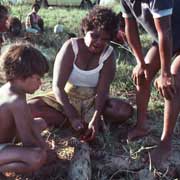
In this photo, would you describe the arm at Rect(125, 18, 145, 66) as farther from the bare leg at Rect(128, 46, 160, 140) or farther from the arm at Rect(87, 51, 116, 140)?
the arm at Rect(87, 51, 116, 140)

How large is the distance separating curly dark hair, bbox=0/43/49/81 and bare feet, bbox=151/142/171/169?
862 millimetres

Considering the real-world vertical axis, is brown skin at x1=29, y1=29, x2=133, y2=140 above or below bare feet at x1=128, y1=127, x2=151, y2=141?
above

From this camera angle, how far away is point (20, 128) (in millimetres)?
2707

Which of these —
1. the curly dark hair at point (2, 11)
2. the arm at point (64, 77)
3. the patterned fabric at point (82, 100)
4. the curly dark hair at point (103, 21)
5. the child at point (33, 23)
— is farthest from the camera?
the child at point (33, 23)

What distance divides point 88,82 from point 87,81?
14 mm

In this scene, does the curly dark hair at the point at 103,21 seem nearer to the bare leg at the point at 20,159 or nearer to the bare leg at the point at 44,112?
the bare leg at the point at 44,112

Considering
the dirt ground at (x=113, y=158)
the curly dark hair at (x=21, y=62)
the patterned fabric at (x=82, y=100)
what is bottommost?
the dirt ground at (x=113, y=158)

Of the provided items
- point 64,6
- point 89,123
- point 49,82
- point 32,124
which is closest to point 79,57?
point 89,123

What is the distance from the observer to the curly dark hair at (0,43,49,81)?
269 cm

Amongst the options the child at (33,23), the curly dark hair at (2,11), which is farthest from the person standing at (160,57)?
the child at (33,23)

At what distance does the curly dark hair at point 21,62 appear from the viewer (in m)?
2.69

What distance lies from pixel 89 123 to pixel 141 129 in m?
0.36

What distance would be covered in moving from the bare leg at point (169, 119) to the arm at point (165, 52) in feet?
0.19

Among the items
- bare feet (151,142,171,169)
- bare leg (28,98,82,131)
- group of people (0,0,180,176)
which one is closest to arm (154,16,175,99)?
group of people (0,0,180,176)
